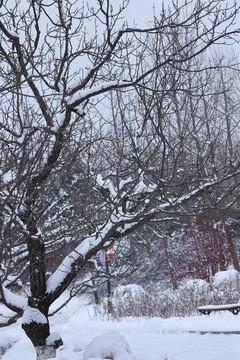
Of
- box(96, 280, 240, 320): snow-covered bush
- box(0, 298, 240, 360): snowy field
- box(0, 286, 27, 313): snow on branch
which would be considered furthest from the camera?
box(96, 280, 240, 320): snow-covered bush

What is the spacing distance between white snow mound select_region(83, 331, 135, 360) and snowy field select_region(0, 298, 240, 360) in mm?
495

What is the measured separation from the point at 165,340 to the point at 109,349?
11.1ft

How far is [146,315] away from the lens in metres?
11.7

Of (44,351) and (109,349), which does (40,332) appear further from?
(109,349)

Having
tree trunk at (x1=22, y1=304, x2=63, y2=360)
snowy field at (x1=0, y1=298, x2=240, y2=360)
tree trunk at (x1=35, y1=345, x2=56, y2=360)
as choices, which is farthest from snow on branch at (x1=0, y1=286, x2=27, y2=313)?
snowy field at (x1=0, y1=298, x2=240, y2=360)

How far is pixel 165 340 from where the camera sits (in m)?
8.27

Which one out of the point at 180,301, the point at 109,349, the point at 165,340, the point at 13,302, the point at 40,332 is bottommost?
the point at 165,340

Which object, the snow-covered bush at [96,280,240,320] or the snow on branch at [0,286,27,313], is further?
the snow-covered bush at [96,280,240,320]

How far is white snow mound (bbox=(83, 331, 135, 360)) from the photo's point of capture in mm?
5191

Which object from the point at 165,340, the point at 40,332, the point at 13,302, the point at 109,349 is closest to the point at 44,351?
the point at 40,332

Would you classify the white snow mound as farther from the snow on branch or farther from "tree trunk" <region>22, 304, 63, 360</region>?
the snow on branch

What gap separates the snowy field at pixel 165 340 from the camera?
6312mm

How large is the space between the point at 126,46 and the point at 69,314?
46.0ft

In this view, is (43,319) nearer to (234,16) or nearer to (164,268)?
(234,16)
